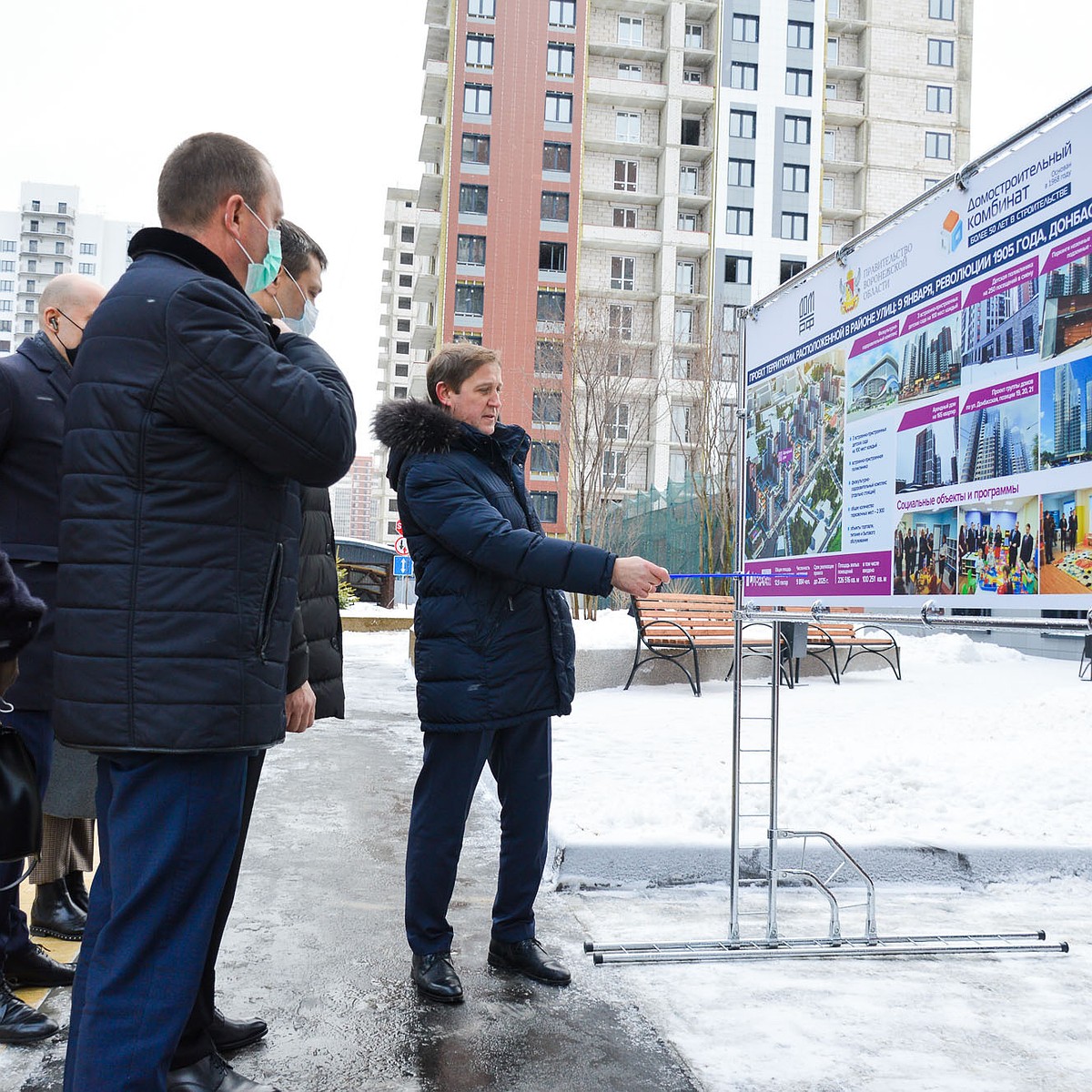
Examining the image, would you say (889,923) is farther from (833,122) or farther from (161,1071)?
(833,122)

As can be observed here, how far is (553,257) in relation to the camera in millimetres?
47938

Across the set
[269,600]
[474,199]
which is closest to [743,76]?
[474,199]

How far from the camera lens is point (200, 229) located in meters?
2.33

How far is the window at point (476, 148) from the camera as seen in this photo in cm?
4747

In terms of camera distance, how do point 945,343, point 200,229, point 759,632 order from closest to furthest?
point 200,229 → point 945,343 → point 759,632

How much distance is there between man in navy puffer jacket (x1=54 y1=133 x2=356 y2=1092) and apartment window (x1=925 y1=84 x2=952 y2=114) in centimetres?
5611

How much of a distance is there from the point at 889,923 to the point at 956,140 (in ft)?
181

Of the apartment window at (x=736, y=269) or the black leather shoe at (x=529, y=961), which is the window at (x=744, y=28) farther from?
the black leather shoe at (x=529, y=961)

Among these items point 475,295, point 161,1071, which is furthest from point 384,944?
point 475,295

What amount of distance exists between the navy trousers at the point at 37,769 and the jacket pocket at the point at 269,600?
1163 millimetres

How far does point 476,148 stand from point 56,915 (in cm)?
4786

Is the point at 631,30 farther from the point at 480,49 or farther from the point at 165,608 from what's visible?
the point at 165,608

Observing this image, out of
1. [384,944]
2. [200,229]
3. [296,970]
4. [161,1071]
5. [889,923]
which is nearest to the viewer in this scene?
[161,1071]

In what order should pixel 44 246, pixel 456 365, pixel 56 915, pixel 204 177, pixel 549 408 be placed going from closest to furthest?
pixel 204 177 < pixel 456 365 < pixel 56 915 < pixel 549 408 < pixel 44 246
